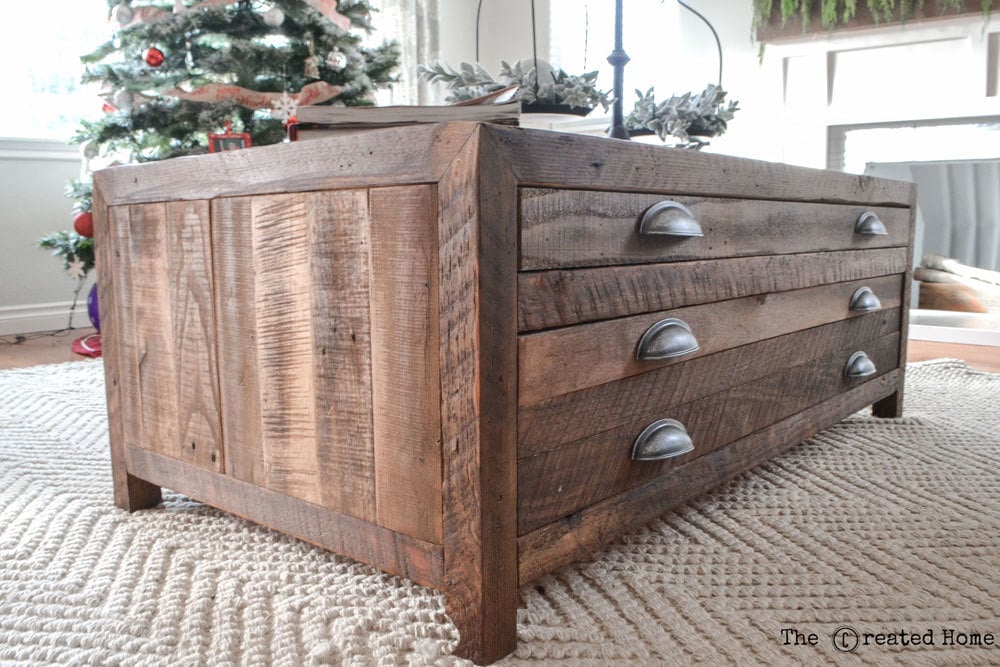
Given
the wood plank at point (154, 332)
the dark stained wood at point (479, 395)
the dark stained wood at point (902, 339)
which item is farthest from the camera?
the dark stained wood at point (902, 339)

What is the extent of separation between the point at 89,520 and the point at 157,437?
138mm

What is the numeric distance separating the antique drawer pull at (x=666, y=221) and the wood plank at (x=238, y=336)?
403 mm

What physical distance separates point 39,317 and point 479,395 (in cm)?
269

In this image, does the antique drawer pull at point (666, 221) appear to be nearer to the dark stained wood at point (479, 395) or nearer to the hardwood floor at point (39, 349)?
the dark stained wood at point (479, 395)

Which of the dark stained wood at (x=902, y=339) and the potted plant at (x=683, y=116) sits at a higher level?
the potted plant at (x=683, y=116)

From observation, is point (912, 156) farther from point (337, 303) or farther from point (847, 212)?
point (337, 303)

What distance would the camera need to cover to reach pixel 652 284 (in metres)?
0.83

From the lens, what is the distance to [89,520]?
1000mm

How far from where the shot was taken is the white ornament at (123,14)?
2.15 metres

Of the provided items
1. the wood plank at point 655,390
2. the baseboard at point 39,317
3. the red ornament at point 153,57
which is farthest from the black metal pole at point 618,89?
the baseboard at point 39,317

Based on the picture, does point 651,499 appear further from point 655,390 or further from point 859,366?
point 859,366

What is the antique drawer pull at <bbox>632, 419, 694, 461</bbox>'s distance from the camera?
827 millimetres

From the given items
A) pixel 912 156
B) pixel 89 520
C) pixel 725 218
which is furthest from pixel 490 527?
pixel 912 156

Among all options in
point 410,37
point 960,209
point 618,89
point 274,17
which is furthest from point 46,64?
point 960,209
